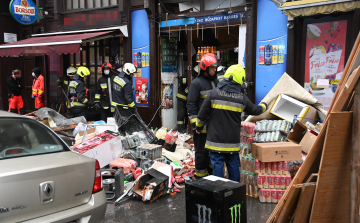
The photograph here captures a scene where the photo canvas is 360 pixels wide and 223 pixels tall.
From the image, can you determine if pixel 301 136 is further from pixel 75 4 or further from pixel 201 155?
pixel 75 4

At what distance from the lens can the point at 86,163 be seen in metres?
3.41

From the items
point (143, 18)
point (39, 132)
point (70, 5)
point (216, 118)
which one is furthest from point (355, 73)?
point (70, 5)

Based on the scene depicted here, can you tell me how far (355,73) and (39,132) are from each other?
3243 mm

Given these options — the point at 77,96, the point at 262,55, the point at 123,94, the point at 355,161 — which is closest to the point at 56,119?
the point at 77,96

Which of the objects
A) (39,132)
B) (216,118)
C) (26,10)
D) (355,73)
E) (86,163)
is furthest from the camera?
(26,10)

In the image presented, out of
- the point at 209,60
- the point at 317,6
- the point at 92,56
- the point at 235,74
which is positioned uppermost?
the point at 317,6

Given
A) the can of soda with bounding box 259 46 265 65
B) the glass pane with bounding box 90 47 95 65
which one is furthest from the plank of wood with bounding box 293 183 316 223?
the glass pane with bounding box 90 47 95 65

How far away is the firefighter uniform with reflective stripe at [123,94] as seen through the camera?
7992 millimetres

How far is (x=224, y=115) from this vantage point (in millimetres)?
4555

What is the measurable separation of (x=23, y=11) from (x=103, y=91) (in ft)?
14.7

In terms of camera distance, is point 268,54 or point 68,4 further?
point 68,4

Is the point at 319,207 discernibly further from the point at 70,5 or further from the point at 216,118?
the point at 70,5

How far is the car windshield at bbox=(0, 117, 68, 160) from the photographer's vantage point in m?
3.31

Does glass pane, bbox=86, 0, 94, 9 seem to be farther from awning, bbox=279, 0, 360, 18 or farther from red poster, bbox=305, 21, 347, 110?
red poster, bbox=305, 21, 347, 110
